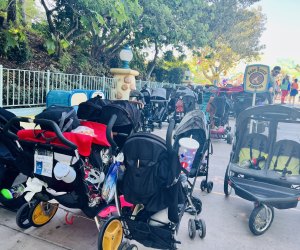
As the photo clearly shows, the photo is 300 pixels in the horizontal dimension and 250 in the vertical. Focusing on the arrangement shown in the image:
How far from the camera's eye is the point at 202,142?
3723 mm

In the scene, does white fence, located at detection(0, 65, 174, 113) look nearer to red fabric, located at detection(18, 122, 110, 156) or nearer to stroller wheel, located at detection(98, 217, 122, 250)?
red fabric, located at detection(18, 122, 110, 156)

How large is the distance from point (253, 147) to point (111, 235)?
2543mm

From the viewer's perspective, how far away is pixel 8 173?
2906 millimetres

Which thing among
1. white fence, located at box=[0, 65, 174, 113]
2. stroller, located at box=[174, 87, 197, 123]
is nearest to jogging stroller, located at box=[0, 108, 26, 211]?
white fence, located at box=[0, 65, 174, 113]

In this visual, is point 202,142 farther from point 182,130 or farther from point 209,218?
point 209,218

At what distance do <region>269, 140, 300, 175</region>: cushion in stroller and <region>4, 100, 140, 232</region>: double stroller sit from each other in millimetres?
2372

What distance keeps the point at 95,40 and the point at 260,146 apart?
1046 cm

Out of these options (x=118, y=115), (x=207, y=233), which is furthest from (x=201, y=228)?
(x=118, y=115)

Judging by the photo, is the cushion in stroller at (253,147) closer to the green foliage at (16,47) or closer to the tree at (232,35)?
the green foliage at (16,47)

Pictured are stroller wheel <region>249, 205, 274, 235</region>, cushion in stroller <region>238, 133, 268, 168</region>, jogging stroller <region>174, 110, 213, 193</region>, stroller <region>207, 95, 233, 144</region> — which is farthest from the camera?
stroller <region>207, 95, 233, 144</region>

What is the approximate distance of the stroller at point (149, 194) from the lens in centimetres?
207

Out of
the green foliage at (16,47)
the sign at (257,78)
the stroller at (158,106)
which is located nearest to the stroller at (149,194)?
the sign at (257,78)

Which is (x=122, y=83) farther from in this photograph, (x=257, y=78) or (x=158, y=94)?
(x=257, y=78)

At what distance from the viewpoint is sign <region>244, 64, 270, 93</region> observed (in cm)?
675
